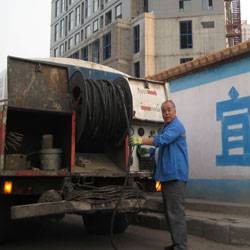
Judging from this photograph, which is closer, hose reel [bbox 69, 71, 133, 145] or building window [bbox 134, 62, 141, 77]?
hose reel [bbox 69, 71, 133, 145]

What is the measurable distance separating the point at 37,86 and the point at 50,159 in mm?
1075

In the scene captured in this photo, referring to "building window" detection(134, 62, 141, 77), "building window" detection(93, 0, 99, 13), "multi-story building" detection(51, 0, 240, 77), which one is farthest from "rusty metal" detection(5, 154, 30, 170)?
"building window" detection(93, 0, 99, 13)

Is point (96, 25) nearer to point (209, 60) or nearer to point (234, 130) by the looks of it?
point (209, 60)

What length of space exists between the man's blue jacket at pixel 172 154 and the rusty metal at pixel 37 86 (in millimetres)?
1565

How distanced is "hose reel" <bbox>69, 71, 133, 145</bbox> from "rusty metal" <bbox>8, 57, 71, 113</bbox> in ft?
0.59

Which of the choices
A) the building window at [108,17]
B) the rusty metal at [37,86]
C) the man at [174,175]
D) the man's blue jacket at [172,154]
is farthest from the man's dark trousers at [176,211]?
the building window at [108,17]

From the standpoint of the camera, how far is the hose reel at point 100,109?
752cm

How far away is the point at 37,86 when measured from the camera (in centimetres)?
773

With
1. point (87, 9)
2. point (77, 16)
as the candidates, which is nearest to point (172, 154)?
point (87, 9)

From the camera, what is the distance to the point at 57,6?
77.0 m

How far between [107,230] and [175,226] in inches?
93.2

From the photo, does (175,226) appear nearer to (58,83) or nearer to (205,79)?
(58,83)

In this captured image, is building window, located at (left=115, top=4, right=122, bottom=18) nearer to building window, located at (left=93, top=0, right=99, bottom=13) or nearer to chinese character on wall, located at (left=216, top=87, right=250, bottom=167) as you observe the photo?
building window, located at (left=93, top=0, right=99, bottom=13)

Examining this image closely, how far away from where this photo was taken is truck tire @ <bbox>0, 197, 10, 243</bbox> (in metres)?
7.48
